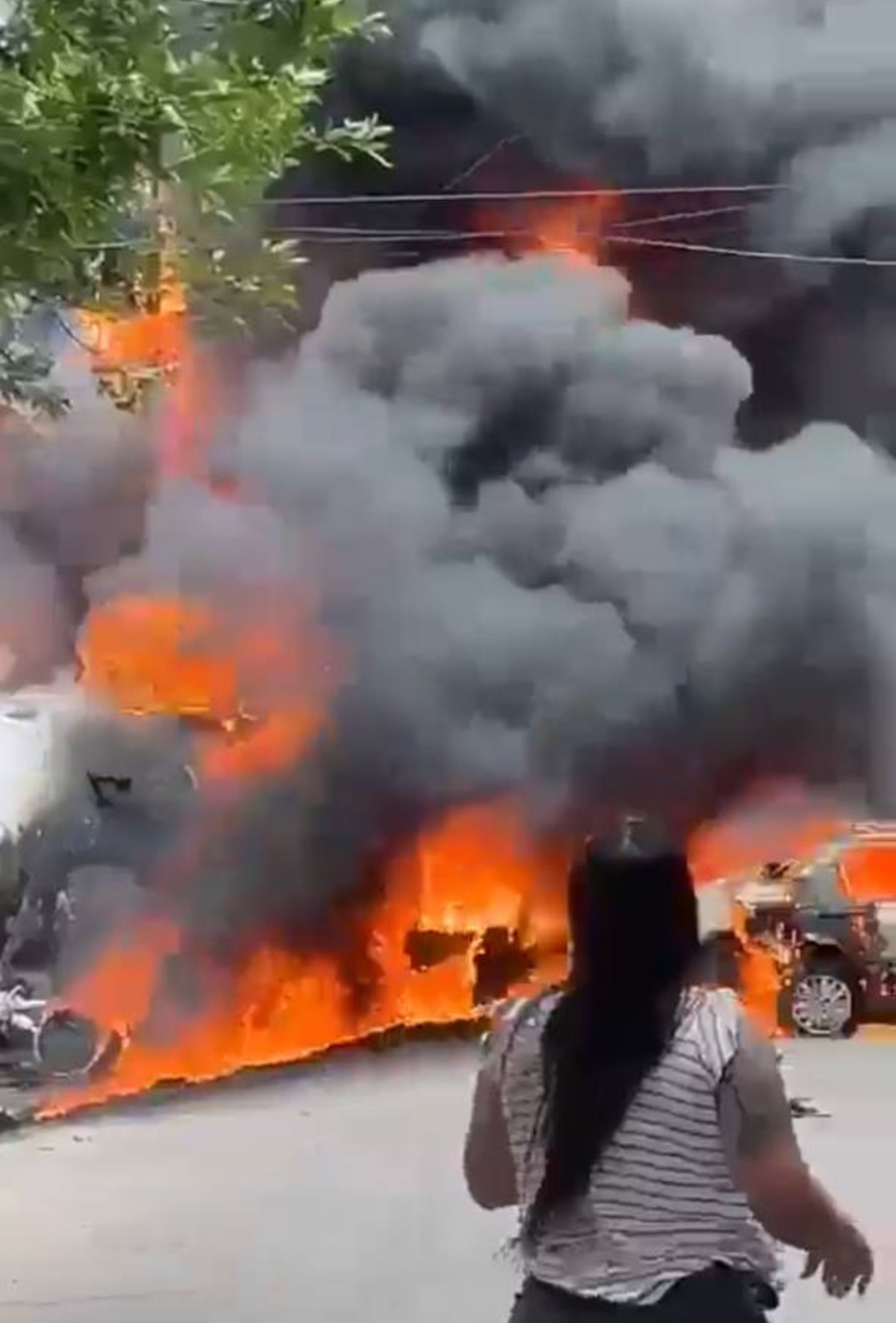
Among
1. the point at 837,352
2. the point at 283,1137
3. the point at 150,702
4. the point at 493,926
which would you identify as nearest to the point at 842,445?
the point at 837,352

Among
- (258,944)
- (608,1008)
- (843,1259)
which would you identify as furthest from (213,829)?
(843,1259)

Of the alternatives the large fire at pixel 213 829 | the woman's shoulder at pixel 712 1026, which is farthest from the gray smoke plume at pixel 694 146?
the woman's shoulder at pixel 712 1026

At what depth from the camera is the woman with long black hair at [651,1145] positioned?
7.39ft

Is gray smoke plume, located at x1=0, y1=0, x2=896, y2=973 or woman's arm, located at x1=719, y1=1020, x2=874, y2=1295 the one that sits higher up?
gray smoke plume, located at x1=0, y1=0, x2=896, y2=973

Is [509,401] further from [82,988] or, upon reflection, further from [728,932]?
[82,988]

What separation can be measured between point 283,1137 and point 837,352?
1979 millimetres

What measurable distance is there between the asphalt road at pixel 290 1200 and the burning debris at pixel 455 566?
0.12 metres

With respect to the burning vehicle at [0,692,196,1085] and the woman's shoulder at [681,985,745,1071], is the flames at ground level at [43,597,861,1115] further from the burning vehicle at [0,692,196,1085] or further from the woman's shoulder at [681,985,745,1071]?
the woman's shoulder at [681,985,745,1071]

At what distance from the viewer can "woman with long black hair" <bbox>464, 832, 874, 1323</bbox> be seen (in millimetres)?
2254

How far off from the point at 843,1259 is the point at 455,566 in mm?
1954

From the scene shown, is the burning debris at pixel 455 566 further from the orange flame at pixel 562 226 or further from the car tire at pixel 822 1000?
the car tire at pixel 822 1000

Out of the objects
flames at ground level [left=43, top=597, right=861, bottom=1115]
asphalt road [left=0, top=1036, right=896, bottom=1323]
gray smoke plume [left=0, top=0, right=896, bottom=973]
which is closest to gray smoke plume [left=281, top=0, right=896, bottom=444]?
gray smoke plume [left=0, top=0, right=896, bottom=973]

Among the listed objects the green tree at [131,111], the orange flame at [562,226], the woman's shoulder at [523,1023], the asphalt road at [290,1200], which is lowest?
the asphalt road at [290,1200]

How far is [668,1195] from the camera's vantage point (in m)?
2.26
